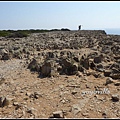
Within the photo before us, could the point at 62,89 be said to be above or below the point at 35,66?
below

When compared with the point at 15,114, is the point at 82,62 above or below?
above

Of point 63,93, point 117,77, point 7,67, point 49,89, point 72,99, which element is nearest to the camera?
point 72,99

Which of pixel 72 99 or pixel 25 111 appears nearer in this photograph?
pixel 25 111

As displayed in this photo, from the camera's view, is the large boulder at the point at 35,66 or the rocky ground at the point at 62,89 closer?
the rocky ground at the point at 62,89

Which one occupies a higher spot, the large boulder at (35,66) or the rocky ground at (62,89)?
the large boulder at (35,66)

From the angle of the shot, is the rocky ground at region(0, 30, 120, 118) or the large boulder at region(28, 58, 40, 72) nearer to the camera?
the rocky ground at region(0, 30, 120, 118)

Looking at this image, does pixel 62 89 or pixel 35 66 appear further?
pixel 35 66

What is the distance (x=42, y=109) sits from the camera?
5.74 meters

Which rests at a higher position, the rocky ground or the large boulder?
the large boulder

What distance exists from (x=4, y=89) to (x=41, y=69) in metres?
2.23

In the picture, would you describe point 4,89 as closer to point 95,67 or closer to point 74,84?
point 74,84

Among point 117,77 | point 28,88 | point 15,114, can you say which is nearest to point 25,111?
point 15,114

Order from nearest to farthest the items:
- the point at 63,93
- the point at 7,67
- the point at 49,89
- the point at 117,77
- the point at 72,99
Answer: the point at 72,99 → the point at 63,93 → the point at 49,89 → the point at 117,77 → the point at 7,67

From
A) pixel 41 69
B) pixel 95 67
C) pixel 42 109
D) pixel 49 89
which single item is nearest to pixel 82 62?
pixel 95 67
